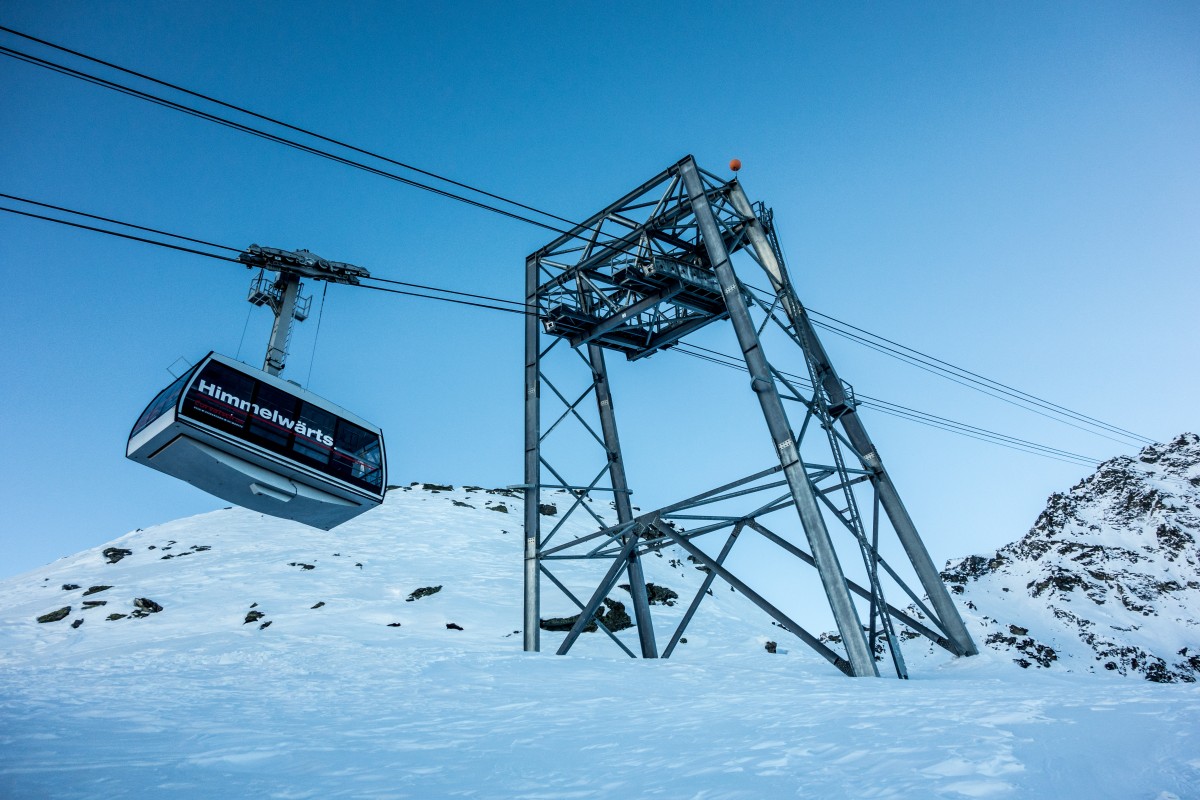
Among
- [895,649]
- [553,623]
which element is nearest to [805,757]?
[895,649]

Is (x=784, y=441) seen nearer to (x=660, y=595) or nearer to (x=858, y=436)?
(x=858, y=436)

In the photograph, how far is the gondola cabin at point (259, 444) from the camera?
12.6m

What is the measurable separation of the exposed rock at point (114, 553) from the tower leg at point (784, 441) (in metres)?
35.7

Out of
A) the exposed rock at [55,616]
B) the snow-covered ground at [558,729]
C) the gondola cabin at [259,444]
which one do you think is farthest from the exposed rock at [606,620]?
the exposed rock at [55,616]

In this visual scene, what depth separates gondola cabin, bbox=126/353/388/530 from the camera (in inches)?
496

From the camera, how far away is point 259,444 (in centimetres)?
1322

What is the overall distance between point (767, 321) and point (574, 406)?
503 centimetres

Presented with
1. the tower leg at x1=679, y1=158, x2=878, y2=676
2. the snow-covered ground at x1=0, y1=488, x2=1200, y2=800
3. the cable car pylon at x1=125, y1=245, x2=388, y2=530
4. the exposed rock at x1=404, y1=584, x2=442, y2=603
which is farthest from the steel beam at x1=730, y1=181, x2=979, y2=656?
the exposed rock at x1=404, y1=584, x2=442, y2=603

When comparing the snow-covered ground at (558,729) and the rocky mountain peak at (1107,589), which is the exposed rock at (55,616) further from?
the rocky mountain peak at (1107,589)

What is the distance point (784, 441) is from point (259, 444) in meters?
11.1

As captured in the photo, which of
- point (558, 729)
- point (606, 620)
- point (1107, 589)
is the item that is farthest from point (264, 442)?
point (1107, 589)

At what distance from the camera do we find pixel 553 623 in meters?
21.4

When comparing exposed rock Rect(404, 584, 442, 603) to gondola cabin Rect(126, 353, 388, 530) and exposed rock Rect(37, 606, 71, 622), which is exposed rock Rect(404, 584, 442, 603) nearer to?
gondola cabin Rect(126, 353, 388, 530)

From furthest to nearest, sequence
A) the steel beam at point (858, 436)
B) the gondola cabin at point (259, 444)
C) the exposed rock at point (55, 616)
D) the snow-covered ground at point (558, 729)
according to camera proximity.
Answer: the exposed rock at point (55, 616) < the gondola cabin at point (259, 444) < the steel beam at point (858, 436) < the snow-covered ground at point (558, 729)
